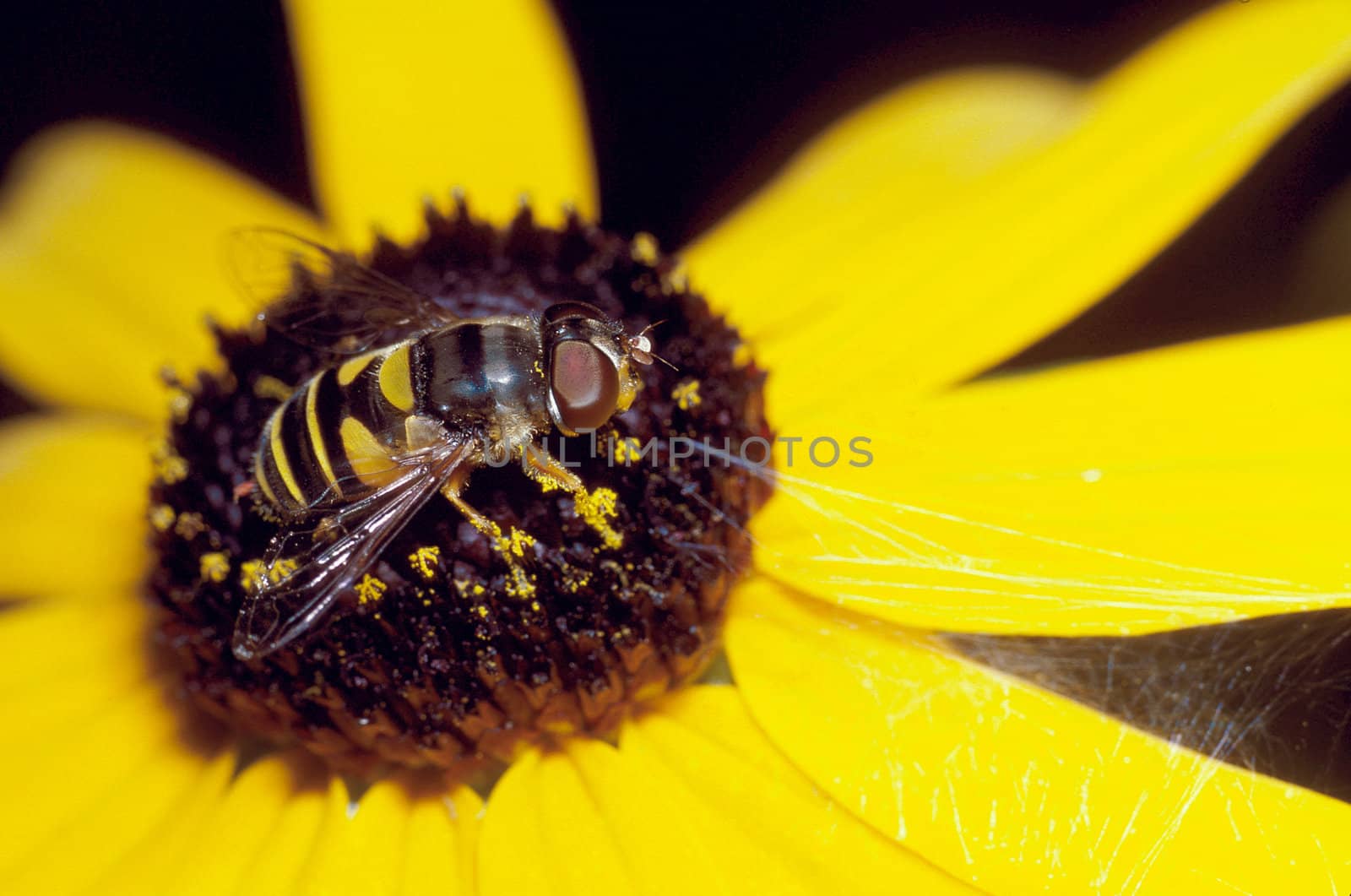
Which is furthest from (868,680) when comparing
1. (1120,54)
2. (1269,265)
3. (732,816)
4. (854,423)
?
(1120,54)

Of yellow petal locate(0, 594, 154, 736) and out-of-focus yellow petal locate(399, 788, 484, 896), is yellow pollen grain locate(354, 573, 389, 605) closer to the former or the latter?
out-of-focus yellow petal locate(399, 788, 484, 896)

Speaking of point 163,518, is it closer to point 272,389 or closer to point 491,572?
point 272,389

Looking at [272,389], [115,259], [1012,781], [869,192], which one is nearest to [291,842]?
[272,389]

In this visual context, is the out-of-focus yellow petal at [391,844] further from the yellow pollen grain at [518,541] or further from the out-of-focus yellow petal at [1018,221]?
the out-of-focus yellow petal at [1018,221]

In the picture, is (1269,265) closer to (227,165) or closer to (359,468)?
(359,468)

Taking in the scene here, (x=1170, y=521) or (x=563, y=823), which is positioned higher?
(x=1170, y=521)

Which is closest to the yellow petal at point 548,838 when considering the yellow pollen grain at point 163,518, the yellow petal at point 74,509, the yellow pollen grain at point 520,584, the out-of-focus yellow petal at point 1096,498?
the yellow pollen grain at point 520,584

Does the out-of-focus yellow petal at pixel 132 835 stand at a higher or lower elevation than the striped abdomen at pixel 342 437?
lower
